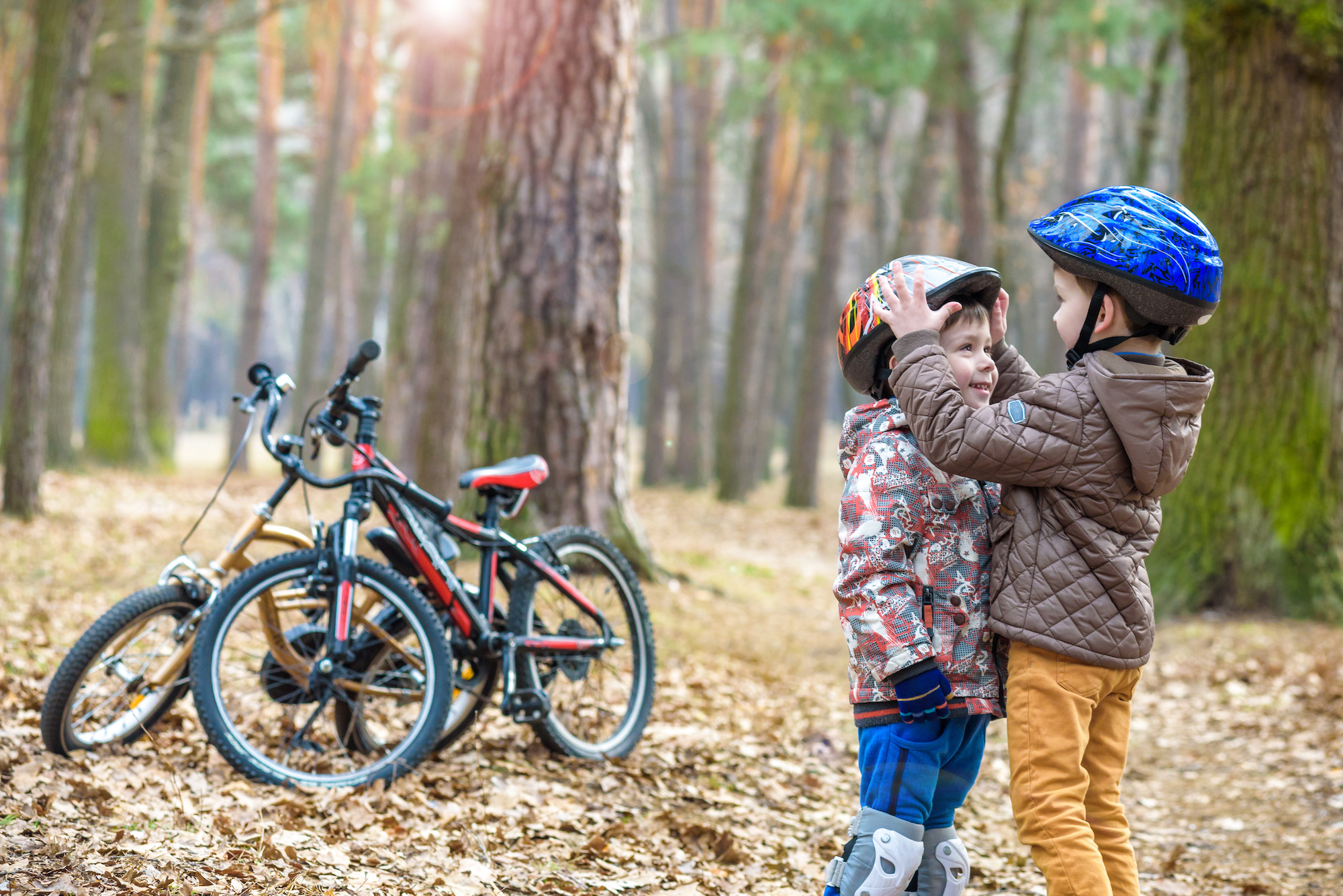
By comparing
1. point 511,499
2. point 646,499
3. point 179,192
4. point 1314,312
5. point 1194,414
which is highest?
point 179,192

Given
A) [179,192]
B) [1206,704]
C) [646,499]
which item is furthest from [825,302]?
[1206,704]

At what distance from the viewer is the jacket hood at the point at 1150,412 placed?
2.65 metres

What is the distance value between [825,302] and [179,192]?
11.2 meters

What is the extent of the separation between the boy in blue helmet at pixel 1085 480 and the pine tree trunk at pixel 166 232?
1870 cm

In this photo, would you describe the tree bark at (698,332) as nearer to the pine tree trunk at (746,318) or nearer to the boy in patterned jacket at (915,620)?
the pine tree trunk at (746,318)

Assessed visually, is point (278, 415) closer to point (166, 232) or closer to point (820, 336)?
point (820, 336)

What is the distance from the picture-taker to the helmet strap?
2789 millimetres

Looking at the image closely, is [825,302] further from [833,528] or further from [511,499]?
[511,499]

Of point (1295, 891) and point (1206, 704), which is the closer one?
point (1295, 891)

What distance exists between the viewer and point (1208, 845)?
441 cm

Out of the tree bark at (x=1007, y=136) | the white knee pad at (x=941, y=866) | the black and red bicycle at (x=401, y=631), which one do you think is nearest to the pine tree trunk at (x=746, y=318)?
the tree bark at (x=1007, y=136)

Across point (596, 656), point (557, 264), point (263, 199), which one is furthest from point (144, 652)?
point (263, 199)

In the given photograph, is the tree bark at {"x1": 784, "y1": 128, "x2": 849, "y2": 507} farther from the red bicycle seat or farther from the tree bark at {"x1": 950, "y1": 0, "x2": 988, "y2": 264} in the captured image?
the red bicycle seat

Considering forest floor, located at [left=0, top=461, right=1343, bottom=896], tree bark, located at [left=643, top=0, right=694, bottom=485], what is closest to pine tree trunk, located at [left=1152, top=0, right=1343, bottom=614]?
forest floor, located at [left=0, top=461, right=1343, bottom=896]
